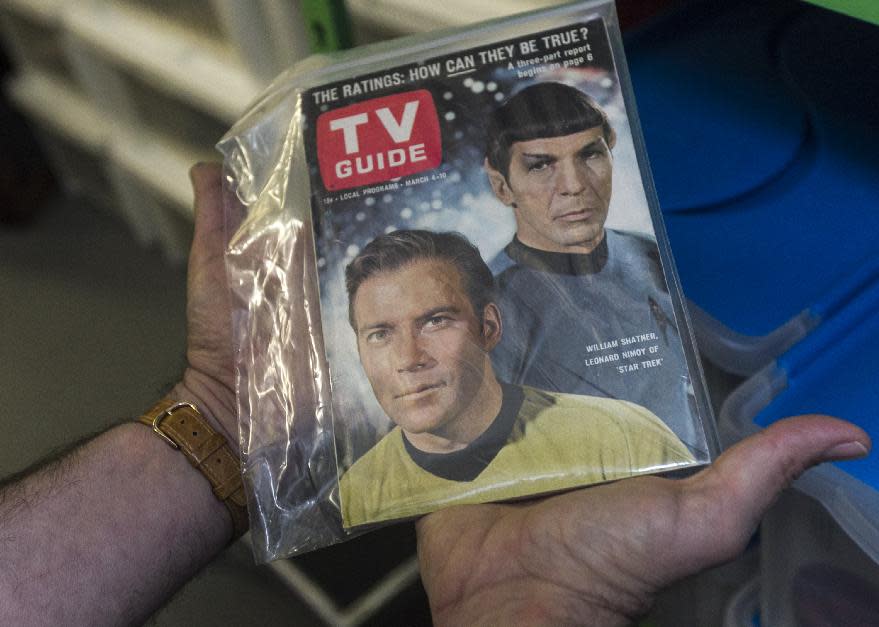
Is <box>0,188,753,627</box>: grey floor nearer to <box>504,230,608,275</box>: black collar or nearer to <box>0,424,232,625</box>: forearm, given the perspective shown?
<box>0,424,232,625</box>: forearm

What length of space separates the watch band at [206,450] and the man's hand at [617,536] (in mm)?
197

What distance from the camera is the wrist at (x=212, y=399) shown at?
64cm

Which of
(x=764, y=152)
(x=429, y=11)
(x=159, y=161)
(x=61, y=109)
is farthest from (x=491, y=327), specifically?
(x=61, y=109)

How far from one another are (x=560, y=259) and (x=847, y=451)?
0.18 metres

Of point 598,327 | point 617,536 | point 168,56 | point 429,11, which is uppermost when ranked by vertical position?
point 168,56

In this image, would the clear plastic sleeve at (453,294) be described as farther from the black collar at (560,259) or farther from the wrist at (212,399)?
the wrist at (212,399)

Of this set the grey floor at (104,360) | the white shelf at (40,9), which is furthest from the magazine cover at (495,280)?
the white shelf at (40,9)

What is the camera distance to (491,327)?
1.60 feet

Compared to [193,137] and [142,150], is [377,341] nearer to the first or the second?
[193,137]

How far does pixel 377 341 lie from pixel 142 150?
1001 mm

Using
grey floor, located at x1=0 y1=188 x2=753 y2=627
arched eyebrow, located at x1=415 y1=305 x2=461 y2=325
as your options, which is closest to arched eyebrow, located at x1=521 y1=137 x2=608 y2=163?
arched eyebrow, located at x1=415 y1=305 x2=461 y2=325

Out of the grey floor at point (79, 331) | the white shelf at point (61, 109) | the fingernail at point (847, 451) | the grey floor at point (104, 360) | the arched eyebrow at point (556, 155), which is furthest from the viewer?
the white shelf at point (61, 109)

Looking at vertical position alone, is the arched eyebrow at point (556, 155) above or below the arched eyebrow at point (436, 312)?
above

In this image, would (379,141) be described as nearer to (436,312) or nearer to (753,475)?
(436,312)
